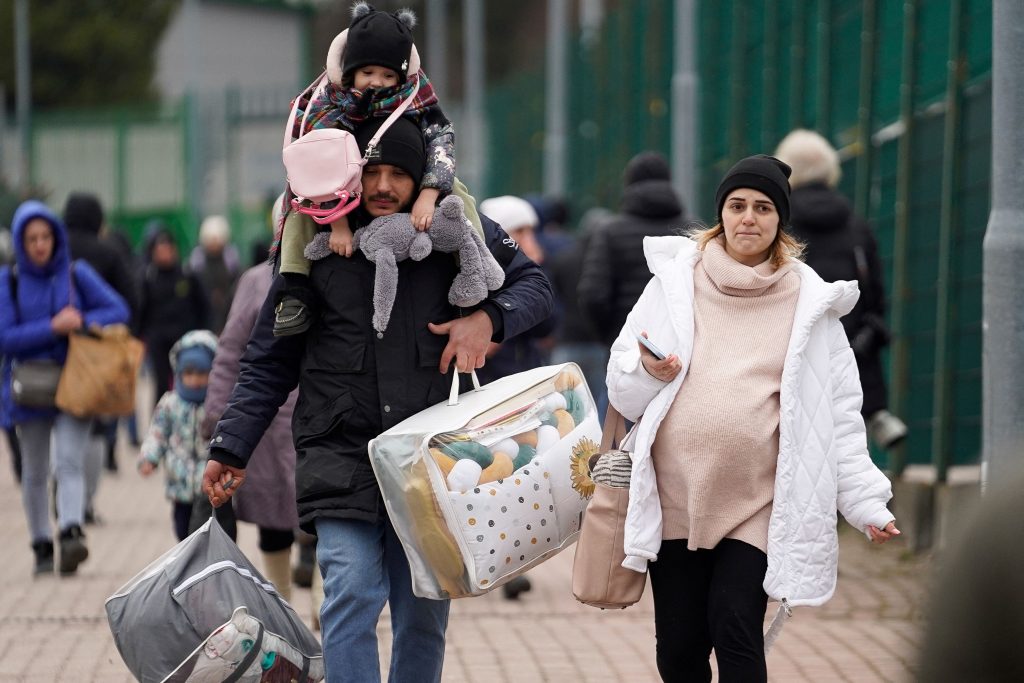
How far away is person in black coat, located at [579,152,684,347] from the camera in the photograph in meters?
9.05

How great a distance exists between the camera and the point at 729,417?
5.01 metres

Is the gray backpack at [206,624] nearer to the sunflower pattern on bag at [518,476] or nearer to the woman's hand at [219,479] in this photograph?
the woman's hand at [219,479]

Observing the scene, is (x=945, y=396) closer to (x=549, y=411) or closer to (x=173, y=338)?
(x=549, y=411)

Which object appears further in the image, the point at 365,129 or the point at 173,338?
the point at 173,338

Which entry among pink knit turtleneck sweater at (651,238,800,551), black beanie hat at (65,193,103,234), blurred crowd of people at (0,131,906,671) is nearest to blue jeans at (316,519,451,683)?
Answer: pink knit turtleneck sweater at (651,238,800,551)

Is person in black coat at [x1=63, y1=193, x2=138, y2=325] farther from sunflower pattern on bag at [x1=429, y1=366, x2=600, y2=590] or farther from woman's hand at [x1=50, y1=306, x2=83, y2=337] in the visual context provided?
sunflower pattern on bag at [x1=429, y1=366, x2=600, y2=590]

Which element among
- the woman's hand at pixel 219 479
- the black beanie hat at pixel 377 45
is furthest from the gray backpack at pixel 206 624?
the black beanie hat at pixel 377 45

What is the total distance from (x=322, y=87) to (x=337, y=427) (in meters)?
0.92

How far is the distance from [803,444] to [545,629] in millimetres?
3347

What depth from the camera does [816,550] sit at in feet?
16.2

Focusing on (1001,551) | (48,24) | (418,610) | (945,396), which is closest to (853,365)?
(418,610)

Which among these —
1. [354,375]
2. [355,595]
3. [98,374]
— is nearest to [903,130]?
[98,374]

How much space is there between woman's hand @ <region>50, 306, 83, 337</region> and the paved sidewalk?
4.02 ft

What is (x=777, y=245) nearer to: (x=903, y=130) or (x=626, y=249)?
(x=626, y=249)
